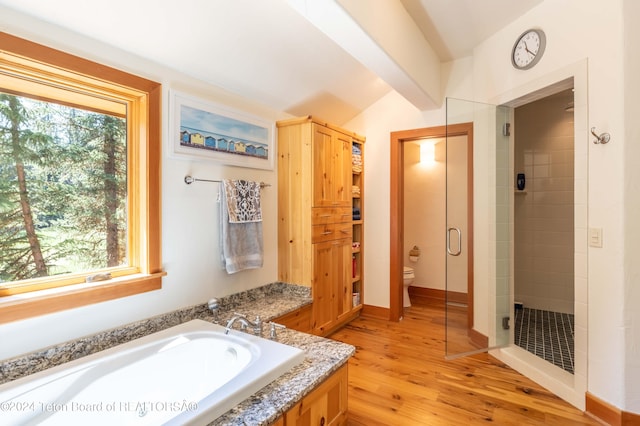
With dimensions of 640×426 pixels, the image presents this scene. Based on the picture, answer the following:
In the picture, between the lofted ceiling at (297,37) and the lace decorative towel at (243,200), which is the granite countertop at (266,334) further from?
the lofted ceiling at (297,37)

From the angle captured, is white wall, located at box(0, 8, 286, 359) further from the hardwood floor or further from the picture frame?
the hardwood floor

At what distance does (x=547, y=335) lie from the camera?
2.98 metres

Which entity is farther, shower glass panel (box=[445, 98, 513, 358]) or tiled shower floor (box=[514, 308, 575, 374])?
shower glass panel (box=[445, 98, 513, 358])

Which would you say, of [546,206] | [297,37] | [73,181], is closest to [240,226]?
[73,181]

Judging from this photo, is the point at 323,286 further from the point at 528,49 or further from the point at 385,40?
the point at 528,49

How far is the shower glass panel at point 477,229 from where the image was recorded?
2.70m

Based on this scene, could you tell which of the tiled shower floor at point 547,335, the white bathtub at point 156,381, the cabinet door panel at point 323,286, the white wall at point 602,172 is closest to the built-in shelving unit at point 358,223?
the cabinet door panel at point 323,286

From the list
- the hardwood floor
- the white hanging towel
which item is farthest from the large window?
Answer: the hardwood floor

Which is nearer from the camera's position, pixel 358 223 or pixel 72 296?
pixel 72 296

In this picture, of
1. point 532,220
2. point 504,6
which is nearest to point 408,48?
point 504,6

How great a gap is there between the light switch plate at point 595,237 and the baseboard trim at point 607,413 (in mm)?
931

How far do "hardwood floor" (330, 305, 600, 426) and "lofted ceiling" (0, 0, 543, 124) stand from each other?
2308 millimetres

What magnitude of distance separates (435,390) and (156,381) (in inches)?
71.4

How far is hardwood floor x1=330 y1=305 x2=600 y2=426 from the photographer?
1.93 meters
